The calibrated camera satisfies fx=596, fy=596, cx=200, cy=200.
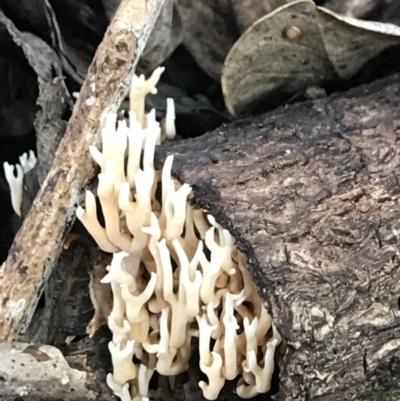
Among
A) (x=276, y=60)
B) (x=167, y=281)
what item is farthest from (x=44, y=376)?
(x=276, y=60)

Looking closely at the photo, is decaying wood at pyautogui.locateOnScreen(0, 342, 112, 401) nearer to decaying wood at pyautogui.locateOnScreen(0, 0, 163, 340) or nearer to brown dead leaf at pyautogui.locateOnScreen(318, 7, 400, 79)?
decaying wood at pyautogui.locateOnScreen(0, 0, 163, 340)

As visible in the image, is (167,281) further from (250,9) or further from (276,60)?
(250,9)

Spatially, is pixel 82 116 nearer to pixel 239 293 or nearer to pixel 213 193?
pixel 213 193

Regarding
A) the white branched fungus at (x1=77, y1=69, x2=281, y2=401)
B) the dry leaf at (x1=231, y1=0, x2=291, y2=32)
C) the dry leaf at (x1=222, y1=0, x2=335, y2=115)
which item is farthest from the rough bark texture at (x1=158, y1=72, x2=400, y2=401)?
the dry leaf at (x1=231, y1=0, x2=291, y2=32)

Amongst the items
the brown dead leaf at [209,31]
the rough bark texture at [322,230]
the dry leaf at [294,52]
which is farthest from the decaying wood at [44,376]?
the brown dead leaf at [209,31]

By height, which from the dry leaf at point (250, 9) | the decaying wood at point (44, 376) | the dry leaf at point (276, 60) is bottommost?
the decaying wood at point (44, 376)

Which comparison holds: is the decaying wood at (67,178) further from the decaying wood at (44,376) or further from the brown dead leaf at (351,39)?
the brown dead leaf at (351,39)

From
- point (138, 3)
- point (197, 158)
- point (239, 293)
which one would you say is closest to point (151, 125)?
point (197, 158)
